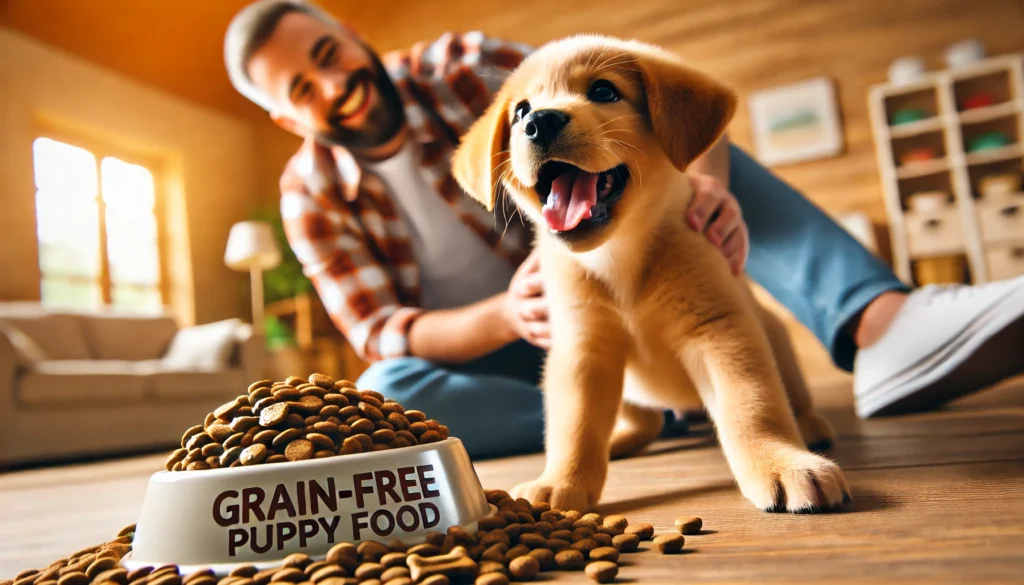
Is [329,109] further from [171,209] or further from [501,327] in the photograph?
[171,209]

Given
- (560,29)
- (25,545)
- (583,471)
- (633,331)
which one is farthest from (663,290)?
(560,29)

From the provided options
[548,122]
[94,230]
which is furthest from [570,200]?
[94,230]

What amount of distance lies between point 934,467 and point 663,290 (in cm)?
41

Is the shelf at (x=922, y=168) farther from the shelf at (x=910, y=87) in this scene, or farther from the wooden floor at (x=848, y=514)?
the wooden floor at (x=848, y=514)

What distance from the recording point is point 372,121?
188 centimetres

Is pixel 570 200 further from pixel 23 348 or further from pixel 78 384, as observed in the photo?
pixel 23 348

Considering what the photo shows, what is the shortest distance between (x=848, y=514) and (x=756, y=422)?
0.15 m

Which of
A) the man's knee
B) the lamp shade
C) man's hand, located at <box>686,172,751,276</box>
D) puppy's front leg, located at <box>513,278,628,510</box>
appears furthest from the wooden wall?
puppy's front leg, located at <box>513,278,628,510</box>

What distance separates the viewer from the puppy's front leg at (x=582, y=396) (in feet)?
2.96

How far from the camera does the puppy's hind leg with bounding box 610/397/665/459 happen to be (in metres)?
1.36

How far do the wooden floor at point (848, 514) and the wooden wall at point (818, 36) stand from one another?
400 cm

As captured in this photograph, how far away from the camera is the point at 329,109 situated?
186 cm

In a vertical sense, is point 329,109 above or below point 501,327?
above

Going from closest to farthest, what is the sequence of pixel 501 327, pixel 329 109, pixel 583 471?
1. pixel 583 471
2. pixel 501 327
3. pixel 329 109
